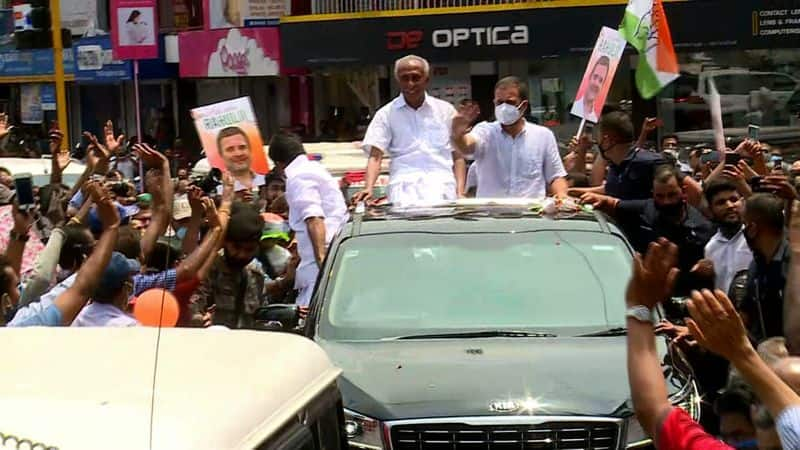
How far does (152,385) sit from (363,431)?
2.78m

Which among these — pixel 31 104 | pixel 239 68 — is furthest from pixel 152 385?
pixel 31 104

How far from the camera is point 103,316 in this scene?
498cm

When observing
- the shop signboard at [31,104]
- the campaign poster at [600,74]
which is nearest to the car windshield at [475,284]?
the campaign poster at [600,74]

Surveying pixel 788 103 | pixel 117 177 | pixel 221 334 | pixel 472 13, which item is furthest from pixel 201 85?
pixel 221 334

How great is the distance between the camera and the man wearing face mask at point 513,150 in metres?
8.35

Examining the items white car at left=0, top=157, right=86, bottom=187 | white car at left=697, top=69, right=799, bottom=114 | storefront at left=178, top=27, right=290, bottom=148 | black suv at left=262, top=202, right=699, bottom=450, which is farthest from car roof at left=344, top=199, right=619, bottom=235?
storefront at left=178, top=27, right=290, bottom=148

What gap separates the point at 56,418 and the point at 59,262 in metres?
4.13

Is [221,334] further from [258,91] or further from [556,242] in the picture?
[258,91]

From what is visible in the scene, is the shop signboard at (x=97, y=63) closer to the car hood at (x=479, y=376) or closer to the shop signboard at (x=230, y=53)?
the shop signboard at (x=230, y=53)

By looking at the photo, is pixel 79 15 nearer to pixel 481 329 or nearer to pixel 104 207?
pixel 104 207

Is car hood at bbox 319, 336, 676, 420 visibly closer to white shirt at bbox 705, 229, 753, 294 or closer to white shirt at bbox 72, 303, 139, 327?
white shirt at bbox 72, 303, 139, 327

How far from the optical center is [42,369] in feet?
Result: 8.20

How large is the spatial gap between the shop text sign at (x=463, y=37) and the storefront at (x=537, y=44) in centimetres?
2

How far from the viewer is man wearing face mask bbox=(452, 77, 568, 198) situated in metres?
8.35
